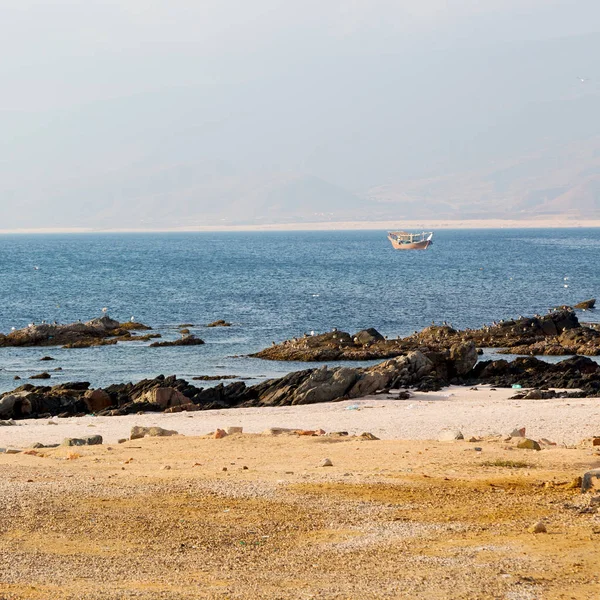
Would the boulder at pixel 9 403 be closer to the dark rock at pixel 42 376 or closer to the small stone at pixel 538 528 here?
the dark rock at pixel 42 376

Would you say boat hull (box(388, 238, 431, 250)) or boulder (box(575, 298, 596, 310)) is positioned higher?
boat hull (box(388, 238, 431, 250))

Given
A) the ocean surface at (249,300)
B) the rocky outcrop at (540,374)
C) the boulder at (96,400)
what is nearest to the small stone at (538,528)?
the rocky outcrop at (540,374)

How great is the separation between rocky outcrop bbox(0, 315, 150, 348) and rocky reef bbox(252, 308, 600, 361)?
10597 millimetres

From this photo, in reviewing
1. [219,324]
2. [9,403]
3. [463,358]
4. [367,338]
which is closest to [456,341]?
[367,338]

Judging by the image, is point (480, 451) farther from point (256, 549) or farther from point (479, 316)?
point (479, 316)

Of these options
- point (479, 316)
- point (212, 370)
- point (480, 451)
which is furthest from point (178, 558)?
point (479, 316)

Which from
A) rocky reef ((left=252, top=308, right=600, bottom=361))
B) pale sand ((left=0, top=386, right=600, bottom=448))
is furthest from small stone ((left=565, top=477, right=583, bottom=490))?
rocky reef ((left=252, top=308, right=600, bottom=361))

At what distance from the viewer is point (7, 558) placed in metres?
11.3

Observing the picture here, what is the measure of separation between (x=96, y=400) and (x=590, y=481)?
2001cm

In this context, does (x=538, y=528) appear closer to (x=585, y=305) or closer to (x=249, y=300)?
(x=585, y=305)

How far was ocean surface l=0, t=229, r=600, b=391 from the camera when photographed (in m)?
44.3

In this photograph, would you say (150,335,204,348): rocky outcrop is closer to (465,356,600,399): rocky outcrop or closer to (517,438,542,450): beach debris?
(465,356,600,399): rocky outcrop

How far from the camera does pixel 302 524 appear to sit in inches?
503

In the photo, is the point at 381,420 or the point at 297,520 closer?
the point at 297,520
